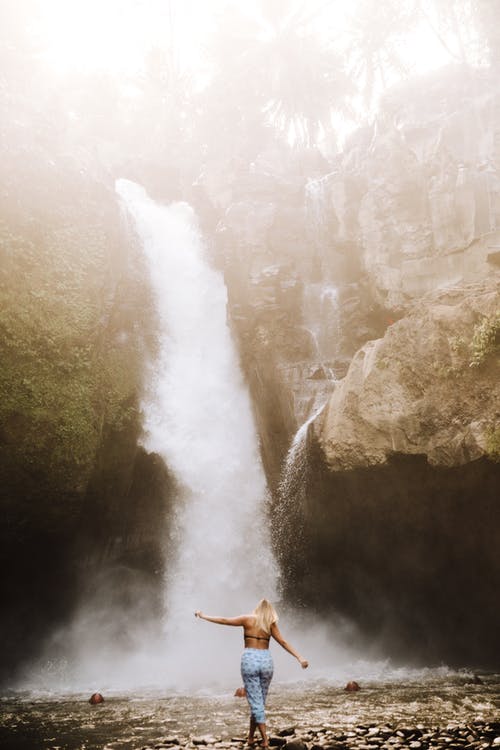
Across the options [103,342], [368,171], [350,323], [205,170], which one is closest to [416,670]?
[350,323]

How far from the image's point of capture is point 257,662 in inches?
261

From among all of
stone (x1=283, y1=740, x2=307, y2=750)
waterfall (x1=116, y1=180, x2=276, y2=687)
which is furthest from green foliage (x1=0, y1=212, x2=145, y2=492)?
stone (x1=283, y1=740, x2=307, y2=750)

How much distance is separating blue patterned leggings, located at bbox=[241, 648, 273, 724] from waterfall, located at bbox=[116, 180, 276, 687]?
845 centimetres

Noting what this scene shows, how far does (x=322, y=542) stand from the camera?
17203mm

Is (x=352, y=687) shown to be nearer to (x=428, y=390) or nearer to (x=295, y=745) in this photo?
(x=295, y=745)

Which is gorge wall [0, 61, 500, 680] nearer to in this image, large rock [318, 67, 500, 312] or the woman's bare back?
large rock [318, 67, 500, 312]

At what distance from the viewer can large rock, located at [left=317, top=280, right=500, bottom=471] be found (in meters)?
13.9

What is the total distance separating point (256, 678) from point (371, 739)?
1.65 meters

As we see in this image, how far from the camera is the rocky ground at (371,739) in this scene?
6.28m

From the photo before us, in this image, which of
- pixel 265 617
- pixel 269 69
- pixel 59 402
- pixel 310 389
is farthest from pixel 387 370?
pixel 269 69

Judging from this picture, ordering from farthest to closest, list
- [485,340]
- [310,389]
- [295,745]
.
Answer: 1. [310,389]
2. [485,340]
3. [295,745]

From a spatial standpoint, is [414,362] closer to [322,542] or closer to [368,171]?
[322,542]

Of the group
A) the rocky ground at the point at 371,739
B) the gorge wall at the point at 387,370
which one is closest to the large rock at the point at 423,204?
the gorge wall at the point at 387,370

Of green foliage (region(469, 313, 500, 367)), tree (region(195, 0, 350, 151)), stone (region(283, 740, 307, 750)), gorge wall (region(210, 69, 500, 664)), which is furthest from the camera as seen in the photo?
tree (region(195, 0, 350, 151))
